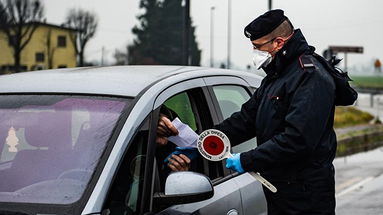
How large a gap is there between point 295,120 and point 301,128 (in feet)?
0.15

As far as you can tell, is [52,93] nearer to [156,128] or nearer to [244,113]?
[156,128]

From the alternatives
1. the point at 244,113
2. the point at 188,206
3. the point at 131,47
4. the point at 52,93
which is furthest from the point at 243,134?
the point at 131,47

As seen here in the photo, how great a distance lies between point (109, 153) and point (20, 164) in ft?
1.46

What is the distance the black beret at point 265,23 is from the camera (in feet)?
13.2

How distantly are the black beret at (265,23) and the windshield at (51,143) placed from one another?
2.80 feet

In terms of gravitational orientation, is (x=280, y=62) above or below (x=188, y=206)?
above

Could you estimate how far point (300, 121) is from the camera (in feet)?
12.2

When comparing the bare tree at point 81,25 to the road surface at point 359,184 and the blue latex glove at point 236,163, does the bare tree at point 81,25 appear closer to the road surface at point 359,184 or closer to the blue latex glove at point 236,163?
the road surface at point 359,184

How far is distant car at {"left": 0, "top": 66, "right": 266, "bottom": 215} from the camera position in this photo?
331 cm

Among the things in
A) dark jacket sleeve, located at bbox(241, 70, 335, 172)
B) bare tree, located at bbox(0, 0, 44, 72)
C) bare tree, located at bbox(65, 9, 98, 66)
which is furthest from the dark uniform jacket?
bare tree, located at bbox(65, 9, 98, 66)

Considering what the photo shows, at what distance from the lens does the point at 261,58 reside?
4105mm

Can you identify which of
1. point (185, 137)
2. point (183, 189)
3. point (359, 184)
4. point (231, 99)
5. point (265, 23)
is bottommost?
point (359, 184)

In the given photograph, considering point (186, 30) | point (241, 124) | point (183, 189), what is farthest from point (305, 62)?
point (186, 30)

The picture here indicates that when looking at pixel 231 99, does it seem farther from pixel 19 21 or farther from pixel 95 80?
pixel 19 21
